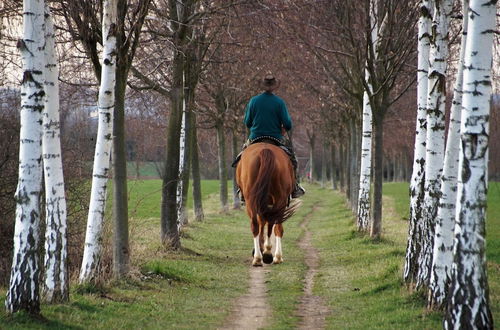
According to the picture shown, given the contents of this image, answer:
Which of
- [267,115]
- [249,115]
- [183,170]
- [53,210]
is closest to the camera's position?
[53,210]

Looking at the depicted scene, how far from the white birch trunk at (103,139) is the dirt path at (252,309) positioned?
2275mm

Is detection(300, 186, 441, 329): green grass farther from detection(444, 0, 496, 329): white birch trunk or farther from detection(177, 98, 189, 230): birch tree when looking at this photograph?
detection(177, 98, 189, 230): birch tree

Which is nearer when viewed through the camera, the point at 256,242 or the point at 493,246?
the point at 256,242

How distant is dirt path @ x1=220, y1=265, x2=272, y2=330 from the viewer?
972 centimetres

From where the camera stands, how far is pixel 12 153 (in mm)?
14719

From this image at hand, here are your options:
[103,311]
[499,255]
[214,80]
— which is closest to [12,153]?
[103,311]

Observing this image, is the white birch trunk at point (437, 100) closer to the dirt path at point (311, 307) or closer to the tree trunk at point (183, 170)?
the dirt path at point (311, 307)

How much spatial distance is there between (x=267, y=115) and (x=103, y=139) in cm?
325

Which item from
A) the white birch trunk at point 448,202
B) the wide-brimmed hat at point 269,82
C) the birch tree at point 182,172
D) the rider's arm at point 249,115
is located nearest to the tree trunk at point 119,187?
the rider's arm at point 249,115

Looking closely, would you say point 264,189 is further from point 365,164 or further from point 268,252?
point 365,164

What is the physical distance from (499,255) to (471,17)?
41.9ft

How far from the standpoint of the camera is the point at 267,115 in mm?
13500

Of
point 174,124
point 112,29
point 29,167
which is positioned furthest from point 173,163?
point 29,167

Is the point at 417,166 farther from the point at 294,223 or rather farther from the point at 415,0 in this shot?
the point at 294,223
